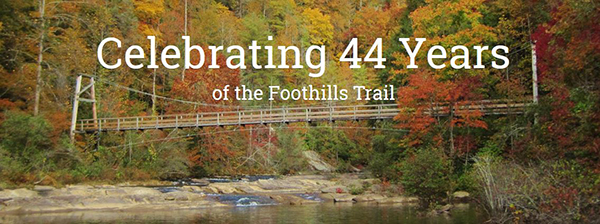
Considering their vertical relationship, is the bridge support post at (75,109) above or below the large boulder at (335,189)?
above

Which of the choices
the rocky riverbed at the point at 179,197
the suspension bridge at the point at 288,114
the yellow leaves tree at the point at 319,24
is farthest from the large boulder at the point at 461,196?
the yellow leaves tree at the point at 319,24

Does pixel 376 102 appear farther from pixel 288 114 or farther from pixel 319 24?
pixel 319 24

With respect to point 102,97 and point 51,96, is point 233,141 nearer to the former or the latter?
point 102,97

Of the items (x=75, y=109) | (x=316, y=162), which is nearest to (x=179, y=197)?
(x=75, y=109)

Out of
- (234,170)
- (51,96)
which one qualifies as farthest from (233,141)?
(51,96)

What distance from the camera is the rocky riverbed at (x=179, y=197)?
22.4 meters

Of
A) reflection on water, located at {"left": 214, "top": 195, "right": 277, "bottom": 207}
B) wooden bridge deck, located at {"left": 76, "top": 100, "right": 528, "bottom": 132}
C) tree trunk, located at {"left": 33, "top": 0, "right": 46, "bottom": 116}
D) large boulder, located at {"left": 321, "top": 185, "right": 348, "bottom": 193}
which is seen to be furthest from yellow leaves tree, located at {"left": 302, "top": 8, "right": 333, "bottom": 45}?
reflection on water, located at {"left": 214, "top": 195, "right": 277, "bottom": 207}

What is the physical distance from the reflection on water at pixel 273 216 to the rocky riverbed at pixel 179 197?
114 centimetres

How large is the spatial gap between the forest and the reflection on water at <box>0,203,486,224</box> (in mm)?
1401

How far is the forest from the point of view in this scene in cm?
1645

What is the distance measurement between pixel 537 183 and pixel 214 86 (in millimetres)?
28819

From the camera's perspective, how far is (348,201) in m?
26.1

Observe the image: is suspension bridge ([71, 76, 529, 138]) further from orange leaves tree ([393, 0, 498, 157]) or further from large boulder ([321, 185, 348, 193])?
large boulder ([321, 185, 348, 193])

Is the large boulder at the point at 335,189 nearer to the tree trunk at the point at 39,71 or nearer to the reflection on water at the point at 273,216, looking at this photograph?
the reflection on water at the point at 273,216
